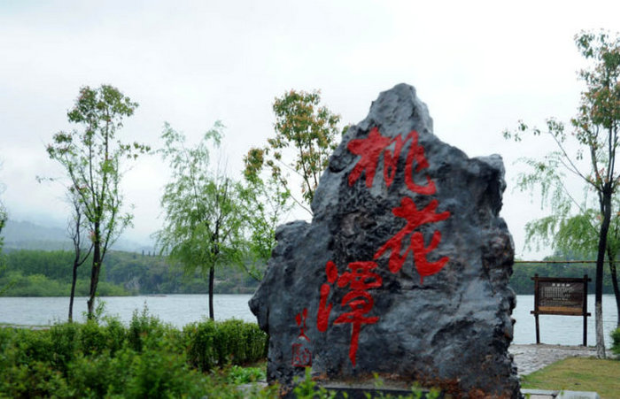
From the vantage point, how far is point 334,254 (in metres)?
5.04

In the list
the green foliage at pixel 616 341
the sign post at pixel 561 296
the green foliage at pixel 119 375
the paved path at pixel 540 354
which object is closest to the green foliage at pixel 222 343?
the green foliage at pixel 119 375

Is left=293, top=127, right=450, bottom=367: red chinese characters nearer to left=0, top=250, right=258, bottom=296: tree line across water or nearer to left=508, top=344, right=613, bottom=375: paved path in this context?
left=508, top=344, right=613, bottom=375: paved path

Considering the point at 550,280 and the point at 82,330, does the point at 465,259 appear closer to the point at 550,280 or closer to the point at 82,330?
the point at 82,330

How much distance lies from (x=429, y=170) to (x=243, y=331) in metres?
5.07

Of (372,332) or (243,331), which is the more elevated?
(372,332)

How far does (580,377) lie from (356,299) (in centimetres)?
460

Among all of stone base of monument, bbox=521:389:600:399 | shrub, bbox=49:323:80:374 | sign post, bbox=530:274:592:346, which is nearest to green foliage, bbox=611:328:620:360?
sign post, bbox=530:274:592:346

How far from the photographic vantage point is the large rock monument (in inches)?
174

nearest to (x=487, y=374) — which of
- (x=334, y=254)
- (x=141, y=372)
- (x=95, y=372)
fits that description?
(x=334, y=254)

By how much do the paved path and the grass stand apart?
25 cm

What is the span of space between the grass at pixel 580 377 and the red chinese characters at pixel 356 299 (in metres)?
3.05

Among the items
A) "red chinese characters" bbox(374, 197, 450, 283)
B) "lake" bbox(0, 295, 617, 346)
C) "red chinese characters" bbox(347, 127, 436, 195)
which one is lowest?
→ "lake" bbox(0, 295, 617, 346)

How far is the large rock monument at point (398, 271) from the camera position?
441cm

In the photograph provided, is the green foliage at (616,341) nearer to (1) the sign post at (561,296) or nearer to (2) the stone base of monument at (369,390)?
(1) the sign post at (561,296)
